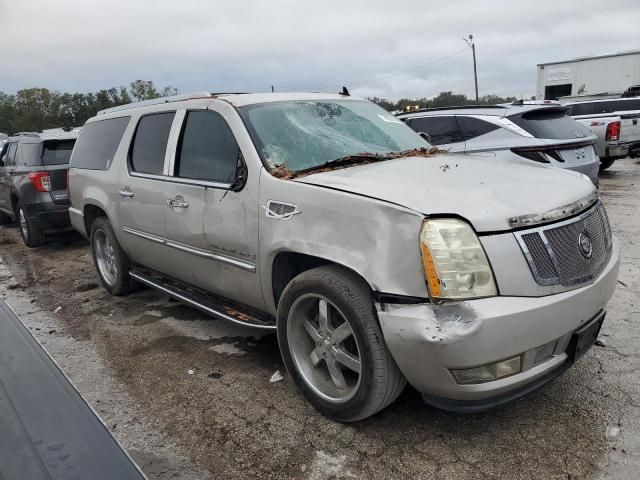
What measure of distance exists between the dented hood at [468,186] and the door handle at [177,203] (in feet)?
3.79

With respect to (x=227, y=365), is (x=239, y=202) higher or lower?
higher

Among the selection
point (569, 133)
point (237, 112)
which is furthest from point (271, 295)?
point (569, 133)

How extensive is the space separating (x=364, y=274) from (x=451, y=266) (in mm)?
413

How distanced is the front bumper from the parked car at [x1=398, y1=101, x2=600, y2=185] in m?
4.84

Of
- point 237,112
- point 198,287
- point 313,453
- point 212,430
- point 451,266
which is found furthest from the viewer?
point 198,287

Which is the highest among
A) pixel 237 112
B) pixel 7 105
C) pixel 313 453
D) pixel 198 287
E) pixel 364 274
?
pixel 7 105

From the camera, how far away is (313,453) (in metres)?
2.71

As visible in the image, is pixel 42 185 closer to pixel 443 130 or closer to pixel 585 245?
pixel 443 130

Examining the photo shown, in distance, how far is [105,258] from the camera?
5645 millimetres

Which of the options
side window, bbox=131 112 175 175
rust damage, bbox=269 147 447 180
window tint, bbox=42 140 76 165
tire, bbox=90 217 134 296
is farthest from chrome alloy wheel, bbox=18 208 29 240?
rust damage, bbox=269 147 447 180

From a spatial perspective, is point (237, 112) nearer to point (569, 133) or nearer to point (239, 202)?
point (239, 202)

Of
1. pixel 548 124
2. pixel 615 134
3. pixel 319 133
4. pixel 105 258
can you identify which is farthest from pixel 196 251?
pixel 615 134

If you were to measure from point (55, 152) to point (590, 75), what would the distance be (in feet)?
111

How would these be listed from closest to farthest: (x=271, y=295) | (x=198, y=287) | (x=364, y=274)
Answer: (x=364, y=274) < (x=271, y=295) < (x=198, y=287)
